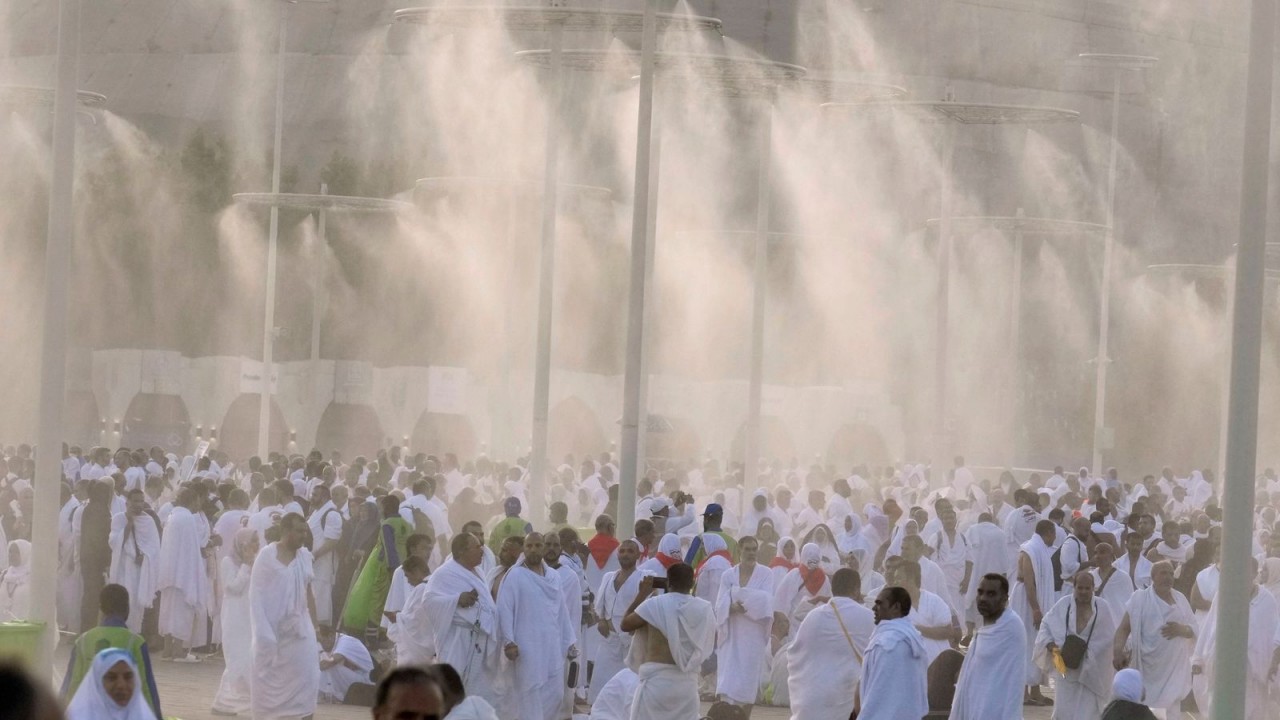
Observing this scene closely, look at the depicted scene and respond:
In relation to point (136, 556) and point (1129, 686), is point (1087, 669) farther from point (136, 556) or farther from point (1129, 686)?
point (136, 556)

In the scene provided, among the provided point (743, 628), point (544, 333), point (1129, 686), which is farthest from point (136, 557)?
point (1129, 686)

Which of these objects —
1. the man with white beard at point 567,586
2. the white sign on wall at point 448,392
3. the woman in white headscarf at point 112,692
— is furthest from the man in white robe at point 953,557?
the white sign on wall at point 448,392

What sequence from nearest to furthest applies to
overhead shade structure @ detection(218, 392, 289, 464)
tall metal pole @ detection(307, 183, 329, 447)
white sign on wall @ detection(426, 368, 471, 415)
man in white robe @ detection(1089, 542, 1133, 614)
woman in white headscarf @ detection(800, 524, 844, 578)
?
1. man in white robe @ detection(1089, 542, 1133, 614)
2. woman in white headscarf @ detection(800, 524, 844, 578)
3. tall metal pole @ detection(307, 183, 329, 447)
4. white sign on wall @ detection(426, 368, 471, 415)
5. overhead shade structure @ detection(218, 392, 289, 464)

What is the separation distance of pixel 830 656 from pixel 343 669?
4487 millimetres

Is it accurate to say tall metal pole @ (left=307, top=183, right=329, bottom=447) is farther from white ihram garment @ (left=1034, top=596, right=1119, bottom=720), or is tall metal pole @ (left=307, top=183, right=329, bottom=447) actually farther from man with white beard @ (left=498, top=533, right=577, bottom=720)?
white ihram garment @ (left=1034, top=596, right=1119, bottom=720)

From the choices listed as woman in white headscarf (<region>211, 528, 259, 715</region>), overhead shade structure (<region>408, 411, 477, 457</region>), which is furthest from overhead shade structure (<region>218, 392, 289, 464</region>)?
woman in white headscarf (<region>211, 528, 259, 715</region>)

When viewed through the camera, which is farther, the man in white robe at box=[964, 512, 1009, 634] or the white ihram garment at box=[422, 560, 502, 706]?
the man in white robe at box=[964, 512, 1009, 634]

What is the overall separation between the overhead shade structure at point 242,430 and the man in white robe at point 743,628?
30.1m

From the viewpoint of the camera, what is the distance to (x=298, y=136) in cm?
6581

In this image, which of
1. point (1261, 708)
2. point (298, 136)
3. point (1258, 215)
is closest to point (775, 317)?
point (298, 136)

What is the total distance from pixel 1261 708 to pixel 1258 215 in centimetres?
Answer: 467

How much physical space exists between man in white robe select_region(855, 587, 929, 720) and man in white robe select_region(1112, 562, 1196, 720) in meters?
2.97

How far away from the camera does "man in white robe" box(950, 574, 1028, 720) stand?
9.44 metres

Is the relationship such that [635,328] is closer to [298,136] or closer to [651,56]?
[651,56]
